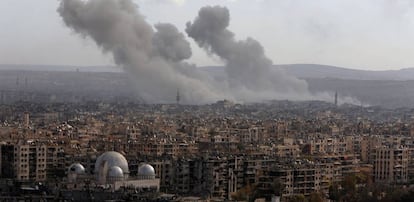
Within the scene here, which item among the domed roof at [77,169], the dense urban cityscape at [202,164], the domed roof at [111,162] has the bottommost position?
the dense urban cityscape at [202,164]

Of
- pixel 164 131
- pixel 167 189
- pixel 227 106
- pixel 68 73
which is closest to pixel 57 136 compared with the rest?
pixel 164 131

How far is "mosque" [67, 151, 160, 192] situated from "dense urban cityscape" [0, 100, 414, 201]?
0.08ft

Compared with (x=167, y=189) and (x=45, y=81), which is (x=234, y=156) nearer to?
(x=167, y=189)

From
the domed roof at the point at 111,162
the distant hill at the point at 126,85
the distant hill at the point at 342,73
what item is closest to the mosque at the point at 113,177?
the domed roof at the point at 111,162

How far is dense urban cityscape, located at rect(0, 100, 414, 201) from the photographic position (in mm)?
23375

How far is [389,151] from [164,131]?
497 inches

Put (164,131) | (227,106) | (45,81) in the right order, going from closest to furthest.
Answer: (164,131) → (227,106) → (45,81)

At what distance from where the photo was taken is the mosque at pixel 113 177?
23016 millimetres

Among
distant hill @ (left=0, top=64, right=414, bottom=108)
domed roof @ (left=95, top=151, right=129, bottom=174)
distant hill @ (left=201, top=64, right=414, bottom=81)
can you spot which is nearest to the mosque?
domed roof @ (left=95, top=151, right=129, bottom=174)

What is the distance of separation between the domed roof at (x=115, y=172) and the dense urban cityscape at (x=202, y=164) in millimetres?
20

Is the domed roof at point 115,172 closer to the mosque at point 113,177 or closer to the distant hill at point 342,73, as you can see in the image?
the mosque at point 113,177

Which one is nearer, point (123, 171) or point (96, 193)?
point (96, 193)

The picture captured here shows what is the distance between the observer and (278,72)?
83.2 meters

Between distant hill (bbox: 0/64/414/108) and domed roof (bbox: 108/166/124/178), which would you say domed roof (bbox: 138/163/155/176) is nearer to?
domed roof (bbox: 108/166/124/178)
